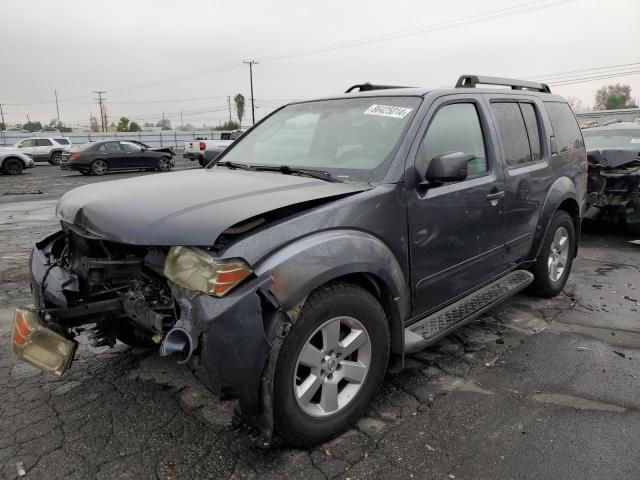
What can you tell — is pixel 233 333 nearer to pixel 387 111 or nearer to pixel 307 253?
pixel 307 253

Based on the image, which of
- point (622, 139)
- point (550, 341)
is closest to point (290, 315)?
point (550, 341)

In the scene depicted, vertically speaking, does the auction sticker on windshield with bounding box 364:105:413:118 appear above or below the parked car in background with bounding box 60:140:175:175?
above

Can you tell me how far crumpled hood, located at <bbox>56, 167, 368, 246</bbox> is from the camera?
2.28 metres

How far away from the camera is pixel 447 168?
9.52 ft

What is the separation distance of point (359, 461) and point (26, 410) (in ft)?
6.51

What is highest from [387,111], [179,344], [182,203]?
[387,111]

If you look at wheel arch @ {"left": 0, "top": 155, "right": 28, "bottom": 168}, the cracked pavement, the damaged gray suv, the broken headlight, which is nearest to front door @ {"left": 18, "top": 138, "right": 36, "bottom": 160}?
wheel arch @ {"left": 0, "top": 155, "right": 28, "bottom": 168}

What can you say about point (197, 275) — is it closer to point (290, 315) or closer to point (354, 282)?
point (290, 315)

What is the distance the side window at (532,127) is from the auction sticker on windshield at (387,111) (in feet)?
5.13

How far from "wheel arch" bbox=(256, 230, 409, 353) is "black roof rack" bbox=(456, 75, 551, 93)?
6.17 ft

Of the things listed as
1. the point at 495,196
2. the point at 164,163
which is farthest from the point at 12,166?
the point at 495,196

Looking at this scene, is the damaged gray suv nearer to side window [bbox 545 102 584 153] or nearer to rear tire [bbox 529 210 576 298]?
rear tire [bbox 529 210 576 298]

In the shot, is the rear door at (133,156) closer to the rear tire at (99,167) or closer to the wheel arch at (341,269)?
the rear tire at (99,167)

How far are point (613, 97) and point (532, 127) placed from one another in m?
81.6
